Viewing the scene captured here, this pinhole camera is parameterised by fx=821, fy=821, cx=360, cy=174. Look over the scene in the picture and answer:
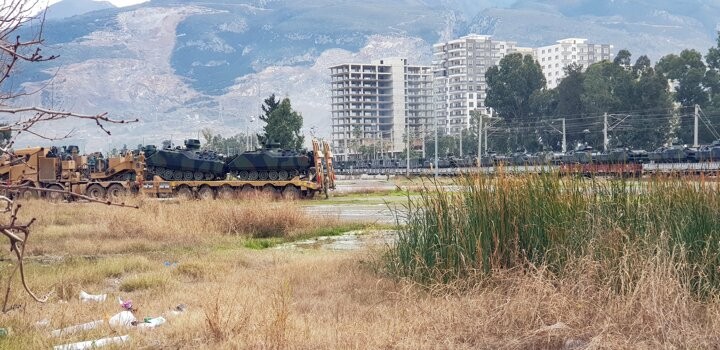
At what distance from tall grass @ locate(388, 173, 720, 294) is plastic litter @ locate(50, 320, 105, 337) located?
11.6ft

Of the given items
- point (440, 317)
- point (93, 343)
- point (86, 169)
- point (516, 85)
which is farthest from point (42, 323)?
point (516, 85)

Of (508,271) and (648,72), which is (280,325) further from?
(648,72)

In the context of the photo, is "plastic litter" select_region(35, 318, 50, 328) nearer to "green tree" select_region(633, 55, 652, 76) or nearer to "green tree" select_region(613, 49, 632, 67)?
"green tree" select_region(633, 55, 652, 76)

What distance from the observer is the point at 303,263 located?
11.8 metres

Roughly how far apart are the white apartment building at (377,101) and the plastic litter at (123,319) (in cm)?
13174

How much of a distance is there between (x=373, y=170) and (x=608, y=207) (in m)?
70.8

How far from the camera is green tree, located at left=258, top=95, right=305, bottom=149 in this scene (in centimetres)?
5966

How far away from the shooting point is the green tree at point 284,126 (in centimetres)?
5966

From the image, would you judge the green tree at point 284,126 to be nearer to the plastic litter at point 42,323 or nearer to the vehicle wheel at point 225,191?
the vehicle wheel at point 225,191

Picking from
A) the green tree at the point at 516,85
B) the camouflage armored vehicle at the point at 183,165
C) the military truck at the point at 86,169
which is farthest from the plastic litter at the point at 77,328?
the green tree at the point at 516,85

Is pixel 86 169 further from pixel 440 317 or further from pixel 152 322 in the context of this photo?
pixel 440 317

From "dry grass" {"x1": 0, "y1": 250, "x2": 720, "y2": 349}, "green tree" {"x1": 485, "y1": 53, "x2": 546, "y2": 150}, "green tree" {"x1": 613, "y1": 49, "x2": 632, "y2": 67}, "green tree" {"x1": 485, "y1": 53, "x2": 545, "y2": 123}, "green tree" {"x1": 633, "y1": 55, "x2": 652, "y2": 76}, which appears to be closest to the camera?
"dry grass" {"x1": 0, "y1": 250, "x2": 720, "y2": 349}

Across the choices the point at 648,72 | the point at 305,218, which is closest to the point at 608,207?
the point at 305,218

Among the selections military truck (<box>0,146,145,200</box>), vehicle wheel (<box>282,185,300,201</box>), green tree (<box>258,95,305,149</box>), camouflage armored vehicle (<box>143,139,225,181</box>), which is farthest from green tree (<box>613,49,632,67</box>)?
military truck (<box>0,146,145,200</box>)
